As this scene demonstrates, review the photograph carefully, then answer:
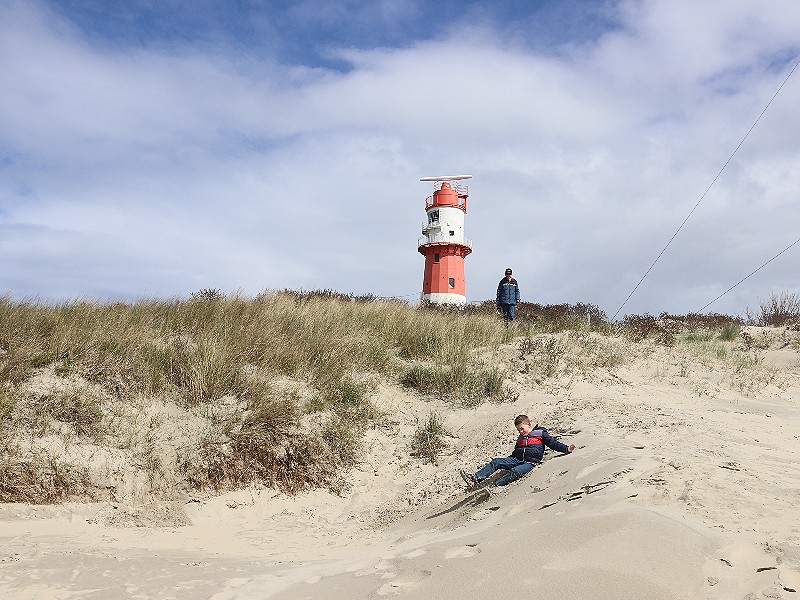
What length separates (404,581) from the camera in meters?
3.58

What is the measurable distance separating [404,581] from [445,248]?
2408 centimetres

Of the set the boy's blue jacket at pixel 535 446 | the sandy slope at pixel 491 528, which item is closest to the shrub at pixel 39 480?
the sandy slope at pixel 491 528

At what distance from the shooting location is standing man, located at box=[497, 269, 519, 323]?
14023mm

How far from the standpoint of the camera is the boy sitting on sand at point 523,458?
583 cm

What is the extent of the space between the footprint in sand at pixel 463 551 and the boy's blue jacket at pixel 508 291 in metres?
10.5

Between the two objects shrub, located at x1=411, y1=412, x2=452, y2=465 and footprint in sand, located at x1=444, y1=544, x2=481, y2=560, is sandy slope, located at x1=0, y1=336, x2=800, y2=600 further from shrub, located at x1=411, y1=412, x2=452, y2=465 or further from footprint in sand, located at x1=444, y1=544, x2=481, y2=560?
shrub, located at x1=411, y1=412, x2=452, y2=465

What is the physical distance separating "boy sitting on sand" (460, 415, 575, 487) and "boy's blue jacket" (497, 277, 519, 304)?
26.3 ft

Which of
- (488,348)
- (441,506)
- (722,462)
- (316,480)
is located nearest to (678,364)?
(488,348)

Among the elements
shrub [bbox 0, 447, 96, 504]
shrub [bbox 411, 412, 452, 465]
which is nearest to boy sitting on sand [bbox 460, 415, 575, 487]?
shrub [bbox 411, 412, 452, 465]

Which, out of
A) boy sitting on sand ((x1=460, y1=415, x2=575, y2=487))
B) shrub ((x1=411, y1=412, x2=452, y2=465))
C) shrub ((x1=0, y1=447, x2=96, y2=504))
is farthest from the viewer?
shrub ((x1=411, y1=412, x2=452, y2=465))

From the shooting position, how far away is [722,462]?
200 inches

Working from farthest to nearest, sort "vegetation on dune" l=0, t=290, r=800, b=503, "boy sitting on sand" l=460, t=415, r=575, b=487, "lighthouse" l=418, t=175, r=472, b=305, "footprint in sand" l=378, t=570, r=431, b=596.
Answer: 1. "lighthouse" l=418, t=175, r=472, b=305
2. "vegetation on dune" l=0, t=290, r=800, b=503
3. "boy sitting on sand" l=460, t=415, r=575, b=487
4. "footprint in sand" l=378, t=570, r=431, b=596

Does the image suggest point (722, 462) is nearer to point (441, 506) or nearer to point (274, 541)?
point (441, 506)

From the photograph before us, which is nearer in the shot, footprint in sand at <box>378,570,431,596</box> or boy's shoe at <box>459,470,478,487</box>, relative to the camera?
footprint in sand at <box>378,570,431,596</box>
